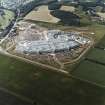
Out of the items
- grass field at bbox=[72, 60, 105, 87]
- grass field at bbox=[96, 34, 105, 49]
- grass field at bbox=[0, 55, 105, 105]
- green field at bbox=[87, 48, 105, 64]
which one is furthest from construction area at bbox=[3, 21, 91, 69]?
grass field at bbox=[0, 55, 105, 105]

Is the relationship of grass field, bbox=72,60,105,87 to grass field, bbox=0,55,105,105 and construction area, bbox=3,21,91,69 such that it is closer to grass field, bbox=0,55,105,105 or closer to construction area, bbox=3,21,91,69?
grass field, bbox=0,55,105,105

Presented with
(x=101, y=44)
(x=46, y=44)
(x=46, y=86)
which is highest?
(x=101, y=44)

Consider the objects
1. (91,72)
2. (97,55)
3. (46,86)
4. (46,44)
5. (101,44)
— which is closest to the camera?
(46,86)

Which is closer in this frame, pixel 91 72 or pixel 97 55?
pixel 91 72

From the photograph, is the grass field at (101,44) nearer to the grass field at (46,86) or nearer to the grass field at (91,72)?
the grass field at (91,72)

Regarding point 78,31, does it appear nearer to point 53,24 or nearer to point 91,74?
point 53,24

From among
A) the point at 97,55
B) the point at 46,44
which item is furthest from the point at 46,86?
the point at 46,44

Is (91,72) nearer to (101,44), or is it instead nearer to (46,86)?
(46,86)

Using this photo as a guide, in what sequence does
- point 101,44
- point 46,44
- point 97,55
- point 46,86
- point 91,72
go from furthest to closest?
point 46,44
point 101,44
point 97,55
point 91,72
point 46,86
